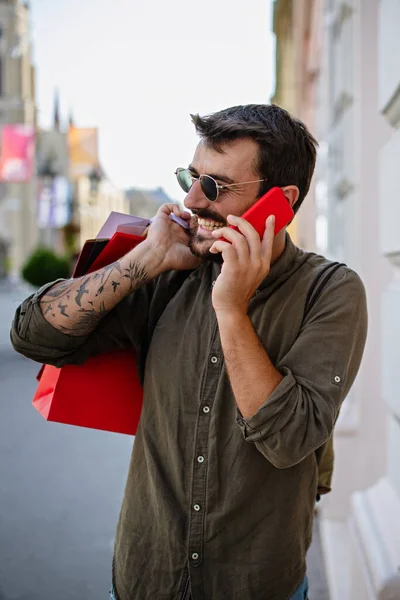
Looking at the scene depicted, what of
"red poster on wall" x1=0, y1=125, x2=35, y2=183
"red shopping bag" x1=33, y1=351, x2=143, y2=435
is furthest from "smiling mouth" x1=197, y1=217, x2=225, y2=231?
"red poster on wall" x1=0, y1=125, x2=35, y2=183

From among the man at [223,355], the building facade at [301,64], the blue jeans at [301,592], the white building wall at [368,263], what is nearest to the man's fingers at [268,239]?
the man at [223,355]

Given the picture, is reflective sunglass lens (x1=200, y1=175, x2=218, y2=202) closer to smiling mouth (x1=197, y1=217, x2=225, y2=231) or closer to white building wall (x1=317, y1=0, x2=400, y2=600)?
smiling mouth (x1=197, y1=217, x2=225, y2=231)

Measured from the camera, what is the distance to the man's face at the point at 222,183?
5.75ft

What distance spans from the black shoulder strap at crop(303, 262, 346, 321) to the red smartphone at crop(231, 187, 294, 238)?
0.17 meters

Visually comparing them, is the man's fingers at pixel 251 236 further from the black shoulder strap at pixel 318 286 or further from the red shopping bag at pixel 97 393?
the red shopping bag at pixel 97 393

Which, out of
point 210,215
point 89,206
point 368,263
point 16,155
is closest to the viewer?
point 210,215

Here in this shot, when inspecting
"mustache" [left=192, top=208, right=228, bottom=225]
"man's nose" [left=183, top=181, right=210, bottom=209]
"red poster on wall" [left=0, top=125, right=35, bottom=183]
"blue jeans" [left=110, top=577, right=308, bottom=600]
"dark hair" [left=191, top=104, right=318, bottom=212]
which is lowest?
"blue jeans" [left=110, top=577, right=308, bottom=600]

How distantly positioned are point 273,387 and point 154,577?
63 cm

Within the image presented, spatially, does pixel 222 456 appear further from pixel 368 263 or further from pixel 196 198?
pixel 368 263

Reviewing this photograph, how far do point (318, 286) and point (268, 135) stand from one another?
41cm

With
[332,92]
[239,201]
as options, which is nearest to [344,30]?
[332,92]

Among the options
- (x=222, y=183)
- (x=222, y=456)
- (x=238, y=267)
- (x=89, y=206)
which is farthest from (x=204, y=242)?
(x=89, y=206)

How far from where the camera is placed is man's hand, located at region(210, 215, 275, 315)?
5.01ft

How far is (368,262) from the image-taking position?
3.87 metres
